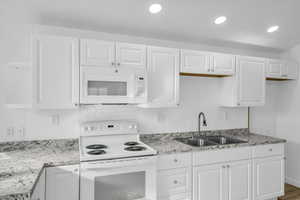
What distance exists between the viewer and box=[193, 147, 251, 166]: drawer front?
239cm

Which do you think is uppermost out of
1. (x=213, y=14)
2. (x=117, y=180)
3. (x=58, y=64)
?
(x=213, y=14)

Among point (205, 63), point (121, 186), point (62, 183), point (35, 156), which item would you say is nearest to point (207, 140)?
point (205, 63)

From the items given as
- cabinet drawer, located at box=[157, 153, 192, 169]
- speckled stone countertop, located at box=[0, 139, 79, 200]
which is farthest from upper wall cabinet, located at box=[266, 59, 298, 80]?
speckled stone countertop, located at box=[0, 139, 79, 200]

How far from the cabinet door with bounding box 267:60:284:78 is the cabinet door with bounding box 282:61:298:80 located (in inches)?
3.8

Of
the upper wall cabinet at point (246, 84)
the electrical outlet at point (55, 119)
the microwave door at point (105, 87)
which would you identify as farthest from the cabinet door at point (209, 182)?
the electrical outlet at point (55, 119)

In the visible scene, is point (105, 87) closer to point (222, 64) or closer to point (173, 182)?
point (173, 182)

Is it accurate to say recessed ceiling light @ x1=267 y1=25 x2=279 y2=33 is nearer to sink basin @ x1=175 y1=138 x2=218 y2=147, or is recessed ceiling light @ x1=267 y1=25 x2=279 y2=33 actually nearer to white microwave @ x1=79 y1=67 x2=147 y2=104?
sink basin @ x1=175 y1=138 x2=218 y2=147

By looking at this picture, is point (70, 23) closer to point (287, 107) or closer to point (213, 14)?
point (213, 14)

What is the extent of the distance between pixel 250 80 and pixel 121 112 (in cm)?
198

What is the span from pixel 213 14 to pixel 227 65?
0.77m

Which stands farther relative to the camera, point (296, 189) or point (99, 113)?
point (296, 189)

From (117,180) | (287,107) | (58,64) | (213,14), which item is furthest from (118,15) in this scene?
(287,107)

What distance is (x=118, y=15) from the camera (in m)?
2.28

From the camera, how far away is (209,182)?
8.06ft
